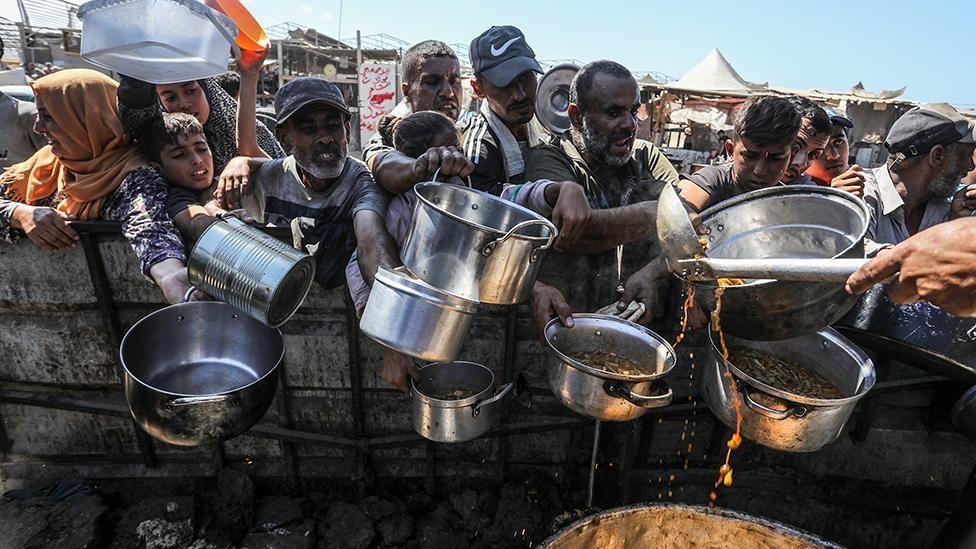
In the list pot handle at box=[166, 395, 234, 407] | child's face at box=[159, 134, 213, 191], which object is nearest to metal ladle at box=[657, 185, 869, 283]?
pot handle at box=[166, 395, 234, 407]

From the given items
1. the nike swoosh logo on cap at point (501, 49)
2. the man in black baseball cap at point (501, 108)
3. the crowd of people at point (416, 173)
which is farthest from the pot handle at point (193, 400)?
the nike swoosh logo on cap at point (501, 49)

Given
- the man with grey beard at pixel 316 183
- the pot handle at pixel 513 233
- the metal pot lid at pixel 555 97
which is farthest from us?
the metal pot lid at pixel 555 97

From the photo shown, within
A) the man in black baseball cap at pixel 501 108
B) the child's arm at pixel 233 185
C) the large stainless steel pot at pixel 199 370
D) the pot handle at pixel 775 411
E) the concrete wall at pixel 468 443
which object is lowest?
the concrete wall at pixel 468 443

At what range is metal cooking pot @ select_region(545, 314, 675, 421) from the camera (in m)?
2.22

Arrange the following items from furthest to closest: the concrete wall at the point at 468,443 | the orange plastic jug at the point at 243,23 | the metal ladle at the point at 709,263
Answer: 1. the orange plastic jug at the point at 243,23
2. the concrete wall at the point at 468,443
3. the metal ladle at the point at 709,263

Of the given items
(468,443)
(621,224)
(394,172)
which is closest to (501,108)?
(394,172)

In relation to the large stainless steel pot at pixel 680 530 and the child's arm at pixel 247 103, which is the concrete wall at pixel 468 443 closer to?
the large stainless steel pot at pixel 680 530

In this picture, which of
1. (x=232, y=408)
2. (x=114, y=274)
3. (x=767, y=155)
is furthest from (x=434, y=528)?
(x=767, y=155)

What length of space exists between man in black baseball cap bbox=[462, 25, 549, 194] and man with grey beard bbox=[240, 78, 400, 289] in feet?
2.35

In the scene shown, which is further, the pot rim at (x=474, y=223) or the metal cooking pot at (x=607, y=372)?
the metal cooking pot at (x=607, y=372)

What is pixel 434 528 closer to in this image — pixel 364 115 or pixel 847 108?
pixel 364 115

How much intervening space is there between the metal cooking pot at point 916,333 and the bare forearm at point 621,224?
4.78 feet

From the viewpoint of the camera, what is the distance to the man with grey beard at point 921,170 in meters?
3.48

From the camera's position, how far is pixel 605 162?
3.19 m
